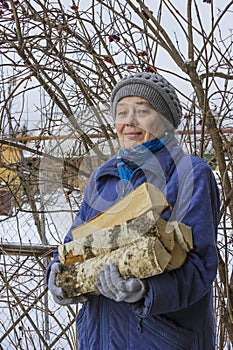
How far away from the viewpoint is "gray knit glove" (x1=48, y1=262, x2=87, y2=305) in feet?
4.17

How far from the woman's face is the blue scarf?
14 millimetres

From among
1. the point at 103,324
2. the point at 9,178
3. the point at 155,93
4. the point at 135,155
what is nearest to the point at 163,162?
the point at 135,155

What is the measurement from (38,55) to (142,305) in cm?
144

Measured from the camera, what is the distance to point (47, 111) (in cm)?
250

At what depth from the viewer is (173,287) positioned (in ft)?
3.80

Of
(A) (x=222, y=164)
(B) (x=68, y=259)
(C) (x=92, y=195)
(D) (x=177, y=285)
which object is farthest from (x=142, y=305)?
(A) (x=222, y=164)

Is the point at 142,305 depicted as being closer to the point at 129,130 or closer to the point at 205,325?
the point at 205,325

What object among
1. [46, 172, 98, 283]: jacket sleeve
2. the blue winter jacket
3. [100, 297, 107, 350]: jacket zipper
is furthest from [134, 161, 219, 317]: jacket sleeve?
[46, 172, 98, 283]: jacket sleeve

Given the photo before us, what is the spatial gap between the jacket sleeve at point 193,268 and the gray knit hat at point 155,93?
0.54 feet

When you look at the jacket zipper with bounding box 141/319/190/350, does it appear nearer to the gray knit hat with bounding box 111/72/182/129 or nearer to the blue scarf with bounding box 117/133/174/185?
the blue scarf with bounding box 117/133/174/185

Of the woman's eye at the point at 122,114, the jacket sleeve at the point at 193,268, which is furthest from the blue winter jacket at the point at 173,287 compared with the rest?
the woman's eye at the point at 122,114

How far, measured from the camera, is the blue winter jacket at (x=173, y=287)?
1175 millimetres

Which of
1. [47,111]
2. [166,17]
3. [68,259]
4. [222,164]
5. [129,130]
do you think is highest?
[166,17]

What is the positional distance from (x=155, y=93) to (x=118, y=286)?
0.46 metres
